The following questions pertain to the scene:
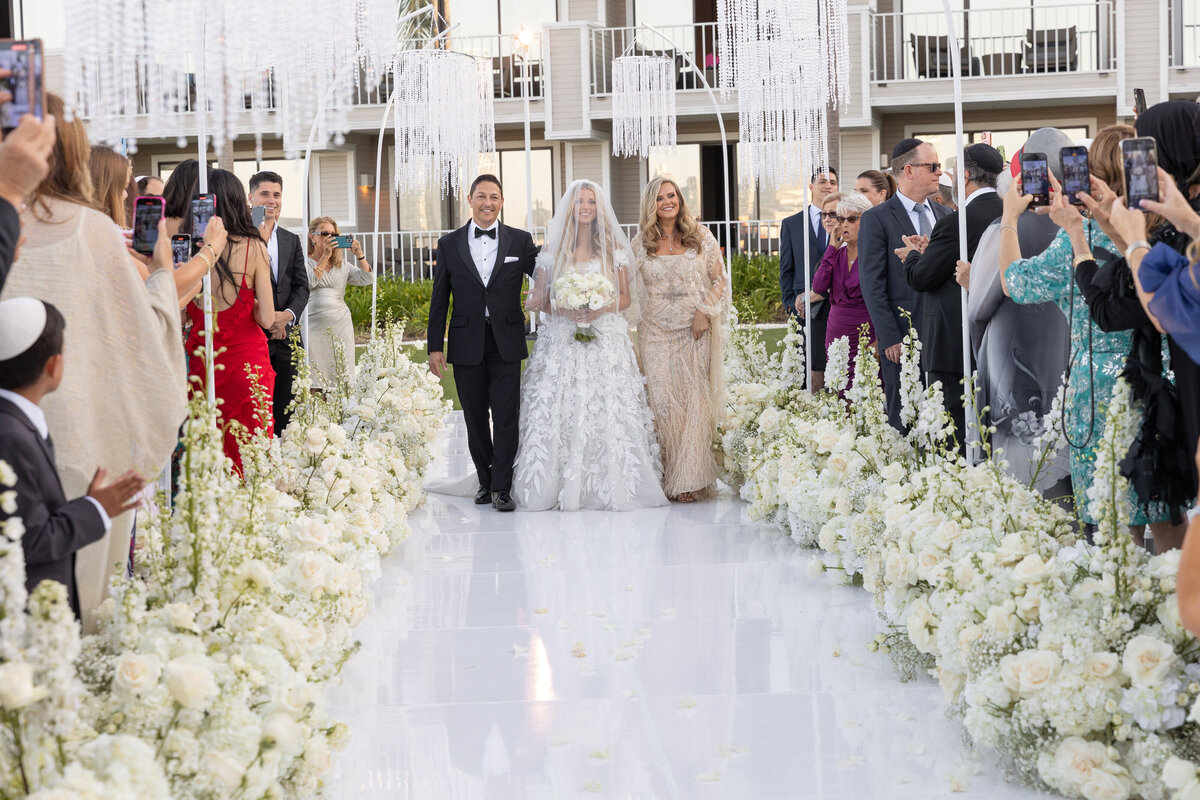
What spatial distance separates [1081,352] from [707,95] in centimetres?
1948

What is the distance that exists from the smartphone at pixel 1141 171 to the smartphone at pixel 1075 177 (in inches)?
17.7

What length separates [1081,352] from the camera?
435cm

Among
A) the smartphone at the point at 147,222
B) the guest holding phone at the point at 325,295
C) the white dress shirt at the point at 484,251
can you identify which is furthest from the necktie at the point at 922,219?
the guest holding phone at the point at 325,295

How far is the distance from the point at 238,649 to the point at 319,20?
269cm

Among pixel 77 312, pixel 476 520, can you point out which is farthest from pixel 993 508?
pixel 476 520

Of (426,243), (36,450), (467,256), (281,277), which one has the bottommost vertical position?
(36,450)

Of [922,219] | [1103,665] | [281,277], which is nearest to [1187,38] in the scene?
[922,219]

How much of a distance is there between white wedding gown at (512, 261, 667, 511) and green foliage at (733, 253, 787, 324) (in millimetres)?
13895

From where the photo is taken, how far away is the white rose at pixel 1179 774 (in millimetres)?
3006

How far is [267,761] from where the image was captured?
3031mm

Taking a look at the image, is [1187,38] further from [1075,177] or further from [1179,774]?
[1179,774]

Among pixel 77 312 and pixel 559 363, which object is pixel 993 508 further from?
pixel 559 363

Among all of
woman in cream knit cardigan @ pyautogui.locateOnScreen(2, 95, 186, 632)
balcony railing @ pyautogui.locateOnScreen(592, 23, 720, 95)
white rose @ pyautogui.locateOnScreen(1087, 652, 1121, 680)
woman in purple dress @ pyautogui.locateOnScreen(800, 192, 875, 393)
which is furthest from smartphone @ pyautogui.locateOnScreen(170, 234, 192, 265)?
balcony railing @ pyautogui.locateOnScreen(592, 23, 720, 95)

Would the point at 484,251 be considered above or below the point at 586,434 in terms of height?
above
